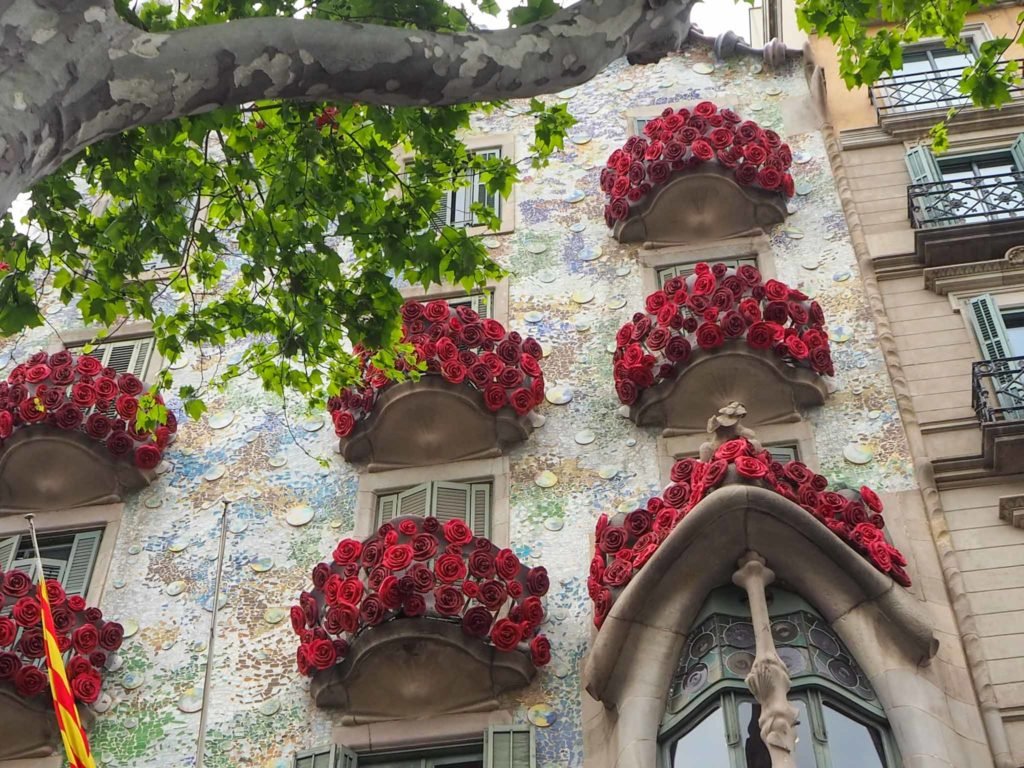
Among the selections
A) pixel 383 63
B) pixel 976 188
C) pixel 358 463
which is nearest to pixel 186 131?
pixel 383 63

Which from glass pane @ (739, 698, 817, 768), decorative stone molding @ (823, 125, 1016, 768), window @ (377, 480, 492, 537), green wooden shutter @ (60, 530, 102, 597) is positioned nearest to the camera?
glass pane @ (739, 698, 817, 768)

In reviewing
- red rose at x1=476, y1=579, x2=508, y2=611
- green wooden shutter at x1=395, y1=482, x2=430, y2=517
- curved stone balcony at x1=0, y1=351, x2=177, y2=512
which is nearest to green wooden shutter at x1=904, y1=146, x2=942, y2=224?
green wooden shutter at x1=395, y1=482, x2=430, y2=517

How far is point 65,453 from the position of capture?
51.6 ft

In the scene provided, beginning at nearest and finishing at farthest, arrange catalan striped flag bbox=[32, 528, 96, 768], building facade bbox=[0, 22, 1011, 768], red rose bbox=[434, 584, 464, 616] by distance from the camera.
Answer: catalan striped flag bbox=[32, 528, 96, 768]
building facade bbox=[0, 22, 1011, 768]
red rose bbox=[434, 584, 464, 616]

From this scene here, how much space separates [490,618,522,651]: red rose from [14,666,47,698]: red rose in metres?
3.97

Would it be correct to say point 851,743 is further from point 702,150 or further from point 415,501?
point 702,150

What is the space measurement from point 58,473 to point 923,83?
1140 cm

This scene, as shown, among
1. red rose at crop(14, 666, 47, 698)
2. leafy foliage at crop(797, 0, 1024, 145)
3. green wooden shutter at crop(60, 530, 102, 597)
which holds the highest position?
leafy foliage at crop(797, 0, 1024, 145)

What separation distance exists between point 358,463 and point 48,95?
834 cm

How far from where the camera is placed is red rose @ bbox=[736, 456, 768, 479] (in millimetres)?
12414

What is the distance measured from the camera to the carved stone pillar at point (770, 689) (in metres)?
10.6

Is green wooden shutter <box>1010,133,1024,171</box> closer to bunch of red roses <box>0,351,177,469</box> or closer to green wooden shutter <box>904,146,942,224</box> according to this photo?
green wooden shutter <box>904,146,942,224</box>

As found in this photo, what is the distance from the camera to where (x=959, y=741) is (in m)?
11.8

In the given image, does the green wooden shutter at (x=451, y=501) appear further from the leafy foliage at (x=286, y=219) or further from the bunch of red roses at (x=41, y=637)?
the bunch of red roses at (x=41, y=637)
